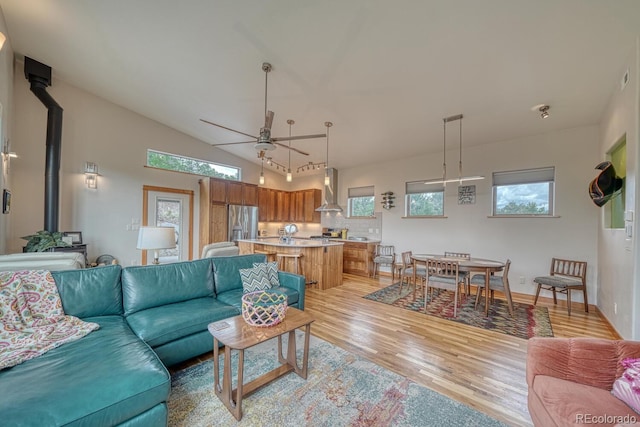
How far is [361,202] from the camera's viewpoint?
6.85 meters

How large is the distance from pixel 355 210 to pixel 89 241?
5.75m

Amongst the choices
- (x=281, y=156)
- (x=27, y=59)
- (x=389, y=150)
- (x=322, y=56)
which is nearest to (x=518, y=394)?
(x=322, y=56)

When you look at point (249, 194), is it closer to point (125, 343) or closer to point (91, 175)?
point (91, 175)

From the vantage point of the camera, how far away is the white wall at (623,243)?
7.72 feet

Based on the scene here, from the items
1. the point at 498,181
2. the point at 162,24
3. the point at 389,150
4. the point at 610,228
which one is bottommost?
the point at 610,228

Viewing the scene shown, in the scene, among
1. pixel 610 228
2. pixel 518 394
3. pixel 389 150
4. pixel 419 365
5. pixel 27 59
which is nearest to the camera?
pixel 518 394

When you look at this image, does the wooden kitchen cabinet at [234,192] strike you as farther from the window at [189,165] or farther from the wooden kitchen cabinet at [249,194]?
the window at [189,165]

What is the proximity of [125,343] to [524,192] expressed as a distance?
5.83 metres

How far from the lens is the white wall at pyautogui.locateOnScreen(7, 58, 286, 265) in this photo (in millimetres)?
4090

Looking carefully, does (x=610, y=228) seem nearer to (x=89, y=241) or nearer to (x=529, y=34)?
(x=529, y=34)

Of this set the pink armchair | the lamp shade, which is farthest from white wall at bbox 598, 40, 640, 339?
the lamp shade

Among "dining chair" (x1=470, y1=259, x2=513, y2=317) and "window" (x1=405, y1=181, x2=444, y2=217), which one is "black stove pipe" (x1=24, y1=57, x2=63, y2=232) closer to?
"window" (x1=405, y1=181, x2=444, y2=217)

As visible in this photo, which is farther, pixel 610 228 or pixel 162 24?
pixel 610 228

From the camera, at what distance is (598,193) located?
3115 millimetres
